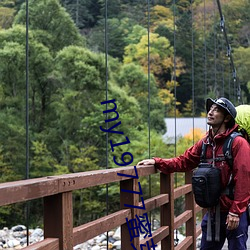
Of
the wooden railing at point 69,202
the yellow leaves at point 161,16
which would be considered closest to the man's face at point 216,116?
the wooden railing at point 69,202

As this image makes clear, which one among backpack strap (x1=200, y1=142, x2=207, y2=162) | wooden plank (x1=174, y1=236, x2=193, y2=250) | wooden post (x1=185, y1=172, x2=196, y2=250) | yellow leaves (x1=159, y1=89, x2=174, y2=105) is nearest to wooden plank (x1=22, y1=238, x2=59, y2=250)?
backpack strap (x1=200, y1=142, x2=207, y2=162)

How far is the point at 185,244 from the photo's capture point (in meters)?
2.87

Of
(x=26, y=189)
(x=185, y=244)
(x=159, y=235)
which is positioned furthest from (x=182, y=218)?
(x=26, y=189)

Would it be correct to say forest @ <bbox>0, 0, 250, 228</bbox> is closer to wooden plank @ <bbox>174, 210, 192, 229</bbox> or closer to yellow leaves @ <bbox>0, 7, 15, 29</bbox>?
yellow leaves @ <bbox>0, 7, 15, 29</bbox>

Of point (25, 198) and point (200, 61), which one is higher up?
point (200, 61)

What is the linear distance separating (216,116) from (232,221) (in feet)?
1.09

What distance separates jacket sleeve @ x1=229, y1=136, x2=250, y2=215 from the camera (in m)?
1.86

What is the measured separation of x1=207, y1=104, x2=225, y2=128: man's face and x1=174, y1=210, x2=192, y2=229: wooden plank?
800 mm

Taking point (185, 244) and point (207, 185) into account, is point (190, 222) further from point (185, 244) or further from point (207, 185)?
point (207, 185)

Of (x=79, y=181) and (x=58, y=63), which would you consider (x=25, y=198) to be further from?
(x=58, y=63)

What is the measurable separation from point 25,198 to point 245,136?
1.01 meters

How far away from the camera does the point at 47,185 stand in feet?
4.22

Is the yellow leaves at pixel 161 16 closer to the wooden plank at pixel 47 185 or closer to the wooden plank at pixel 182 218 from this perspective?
the wooden plank at pixel 182 218

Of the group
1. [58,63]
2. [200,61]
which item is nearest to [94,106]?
[58,63]
